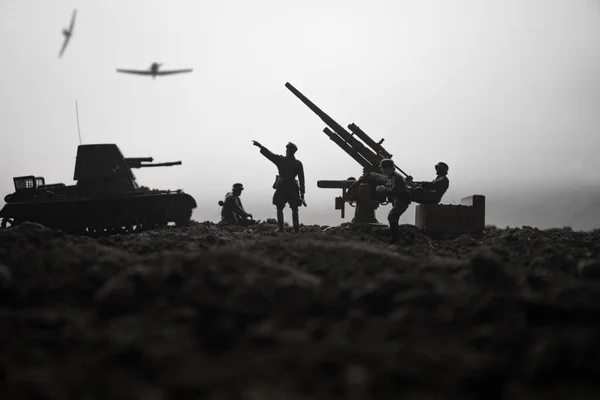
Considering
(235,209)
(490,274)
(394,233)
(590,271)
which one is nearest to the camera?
(490,274)

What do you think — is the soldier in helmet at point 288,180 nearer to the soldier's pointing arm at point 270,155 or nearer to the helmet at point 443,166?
the soldier's pointing arm at point 270,155

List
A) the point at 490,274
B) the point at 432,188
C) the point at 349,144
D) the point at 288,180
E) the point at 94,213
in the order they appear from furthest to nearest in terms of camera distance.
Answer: the point at 349,144 → the point at 94,213 → the point at 432,188 → the point at 288,180 → the point at 490,274

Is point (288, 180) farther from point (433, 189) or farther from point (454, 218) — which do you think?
point (454, 218)

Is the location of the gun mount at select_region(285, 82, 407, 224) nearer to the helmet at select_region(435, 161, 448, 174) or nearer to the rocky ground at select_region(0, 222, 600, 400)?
the helmet at select_region(435, 161, 448, 174)

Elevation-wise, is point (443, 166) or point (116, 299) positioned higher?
point (443, 166)

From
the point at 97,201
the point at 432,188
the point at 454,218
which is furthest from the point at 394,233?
the point at 97,201

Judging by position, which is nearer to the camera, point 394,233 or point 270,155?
point 394,233

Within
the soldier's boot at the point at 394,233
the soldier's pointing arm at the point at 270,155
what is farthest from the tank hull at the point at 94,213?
the soldier's boot at the point at 394,233

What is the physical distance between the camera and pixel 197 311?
15.4 ft

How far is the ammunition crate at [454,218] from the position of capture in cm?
1370

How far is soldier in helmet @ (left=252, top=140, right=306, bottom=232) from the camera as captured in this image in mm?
13406

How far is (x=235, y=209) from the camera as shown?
18.2 metres

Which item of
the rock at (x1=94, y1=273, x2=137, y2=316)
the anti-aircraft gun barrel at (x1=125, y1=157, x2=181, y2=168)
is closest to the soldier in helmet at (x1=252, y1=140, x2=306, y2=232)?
the anti-aircraft gun barrel at (x1=125, y1=157, x2=181, y2=168)

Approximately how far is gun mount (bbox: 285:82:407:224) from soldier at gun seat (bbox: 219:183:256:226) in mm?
3272
